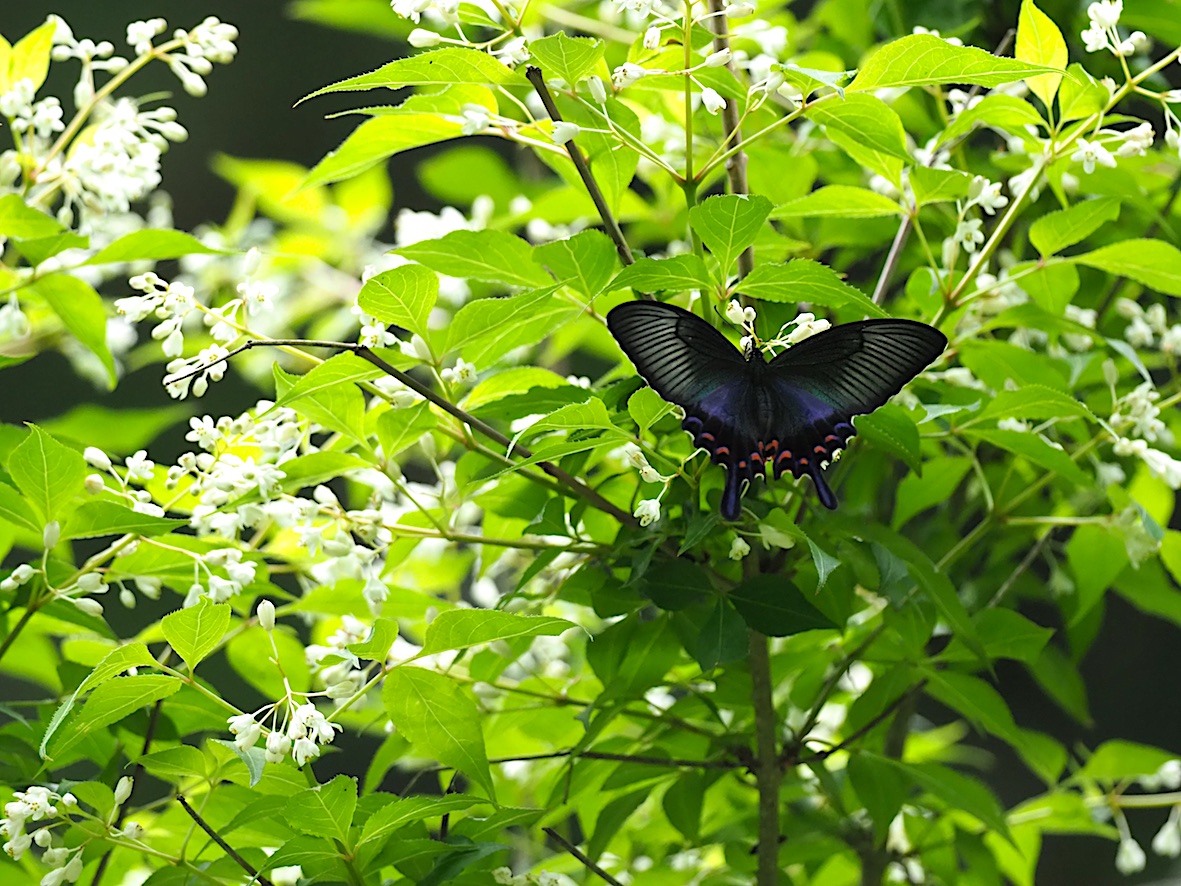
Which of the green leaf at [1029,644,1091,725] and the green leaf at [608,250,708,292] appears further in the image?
the green leaf at [1029,644,1091,725]

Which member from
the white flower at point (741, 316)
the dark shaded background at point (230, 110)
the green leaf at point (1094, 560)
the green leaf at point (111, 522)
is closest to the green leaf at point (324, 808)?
the green leaf at point (111, 522)

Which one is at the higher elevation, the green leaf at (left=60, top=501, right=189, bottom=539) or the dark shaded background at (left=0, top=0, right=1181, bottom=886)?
the green leaf at (left=60, top=501, right=189, bottom=539)

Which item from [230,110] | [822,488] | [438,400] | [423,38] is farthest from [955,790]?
[230,110]

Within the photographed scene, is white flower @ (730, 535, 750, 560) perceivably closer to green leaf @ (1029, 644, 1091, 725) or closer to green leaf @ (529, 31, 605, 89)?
green leaf @ (529, 31, 605, 89)

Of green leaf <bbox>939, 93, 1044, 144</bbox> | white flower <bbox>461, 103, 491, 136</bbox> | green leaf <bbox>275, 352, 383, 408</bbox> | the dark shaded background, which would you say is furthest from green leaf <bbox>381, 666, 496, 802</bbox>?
the dark shaded background

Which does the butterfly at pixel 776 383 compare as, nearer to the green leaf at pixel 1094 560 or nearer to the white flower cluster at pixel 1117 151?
the white flower cluster at pixel 1117 151

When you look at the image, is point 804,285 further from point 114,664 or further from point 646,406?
point 114,664

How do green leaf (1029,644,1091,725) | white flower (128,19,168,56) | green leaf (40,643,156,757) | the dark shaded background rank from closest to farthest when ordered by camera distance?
green leaf (40,643,156,757), white flower (128,19,168,56), green leaf (1029,644,1091,725), the dark shaded background
